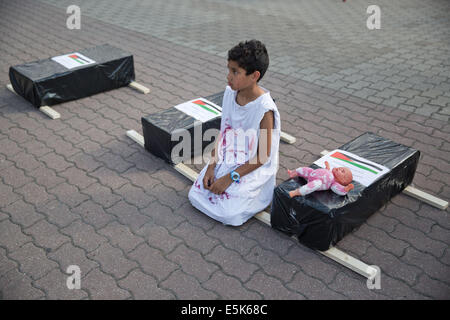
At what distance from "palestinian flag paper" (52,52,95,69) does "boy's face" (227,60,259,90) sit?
125 inches

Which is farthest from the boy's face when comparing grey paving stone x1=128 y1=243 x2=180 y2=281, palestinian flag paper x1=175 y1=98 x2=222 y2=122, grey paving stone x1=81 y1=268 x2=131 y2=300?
grey paving stone x1=81 y1=268 x2=131 y2=300

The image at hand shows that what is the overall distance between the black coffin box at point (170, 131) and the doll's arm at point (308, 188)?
1523mm

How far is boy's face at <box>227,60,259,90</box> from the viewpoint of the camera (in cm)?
304

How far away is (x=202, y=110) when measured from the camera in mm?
4449

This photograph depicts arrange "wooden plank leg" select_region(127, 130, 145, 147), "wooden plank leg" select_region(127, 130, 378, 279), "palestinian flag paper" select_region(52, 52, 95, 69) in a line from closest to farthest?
"wooden plank leg" select_region(127, 130, 378, 279)
"wooden plank leg" select_region(127, 130, 145, 147)
"palestinian flag paper" select_region(52, 52, 95, 69)

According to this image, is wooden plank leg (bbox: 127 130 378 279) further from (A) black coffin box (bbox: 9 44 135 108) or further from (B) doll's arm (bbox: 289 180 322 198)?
(A) black coffin box (bbox: 9 44 135 108)

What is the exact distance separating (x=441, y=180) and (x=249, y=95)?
2.31 m

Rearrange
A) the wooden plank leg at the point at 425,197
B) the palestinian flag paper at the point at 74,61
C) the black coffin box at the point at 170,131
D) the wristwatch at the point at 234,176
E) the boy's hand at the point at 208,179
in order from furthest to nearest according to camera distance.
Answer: the palestinian flag paper at the point at 74,61 < the black coffin box at the point at 170,131 < the wooden plank leg at the point at 425,197 < the boy's hand at the point at 208,179 < the wristwatch at the point at 234,176

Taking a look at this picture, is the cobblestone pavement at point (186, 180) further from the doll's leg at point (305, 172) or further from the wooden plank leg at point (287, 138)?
the doll's leg at point (305, 172)

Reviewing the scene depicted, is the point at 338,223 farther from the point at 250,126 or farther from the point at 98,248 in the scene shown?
the point at 98,248

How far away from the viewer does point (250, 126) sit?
338 centimetres

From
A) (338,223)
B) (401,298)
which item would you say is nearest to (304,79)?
(338,223)

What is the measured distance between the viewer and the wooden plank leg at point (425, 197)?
364 cm

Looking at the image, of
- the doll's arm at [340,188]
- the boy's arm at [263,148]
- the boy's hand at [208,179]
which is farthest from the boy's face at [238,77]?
the doll's arm at [340,188]
